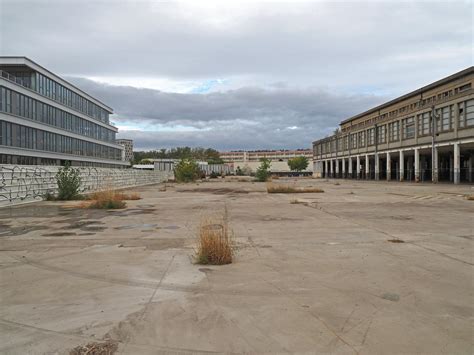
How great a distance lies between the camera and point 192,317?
15.6 feet

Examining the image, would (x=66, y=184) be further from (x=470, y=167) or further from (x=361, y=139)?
(x=361, y=139)

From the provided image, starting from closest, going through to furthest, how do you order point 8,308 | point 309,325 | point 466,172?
point 309,325
point 8,308
point 466,172

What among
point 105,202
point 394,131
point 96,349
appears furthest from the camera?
point 394,131

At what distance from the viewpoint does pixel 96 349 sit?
3945 mm

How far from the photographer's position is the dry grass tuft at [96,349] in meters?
3.88

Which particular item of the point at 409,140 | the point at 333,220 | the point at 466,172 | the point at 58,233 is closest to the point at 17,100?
the point at 58,233

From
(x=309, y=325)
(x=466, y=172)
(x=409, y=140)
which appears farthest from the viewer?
(x=409, y=140)

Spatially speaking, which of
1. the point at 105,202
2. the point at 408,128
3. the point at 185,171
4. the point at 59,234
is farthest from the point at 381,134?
the point at 59,234

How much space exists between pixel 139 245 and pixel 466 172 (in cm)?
6418

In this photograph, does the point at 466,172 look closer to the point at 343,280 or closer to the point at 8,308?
the point at 343,280

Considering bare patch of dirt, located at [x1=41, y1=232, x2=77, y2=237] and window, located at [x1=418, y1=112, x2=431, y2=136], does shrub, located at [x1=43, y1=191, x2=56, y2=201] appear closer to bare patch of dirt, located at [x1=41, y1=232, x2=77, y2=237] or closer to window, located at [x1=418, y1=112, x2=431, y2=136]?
bare patch of dirt, located at [x1=41, y1=232, x2=77, y2=237]

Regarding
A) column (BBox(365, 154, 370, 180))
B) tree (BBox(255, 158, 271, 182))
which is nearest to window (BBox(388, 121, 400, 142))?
column (BBox(365, 154, 370, 180))

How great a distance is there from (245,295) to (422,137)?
63.8 m

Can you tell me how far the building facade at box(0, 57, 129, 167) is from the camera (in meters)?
47.9
